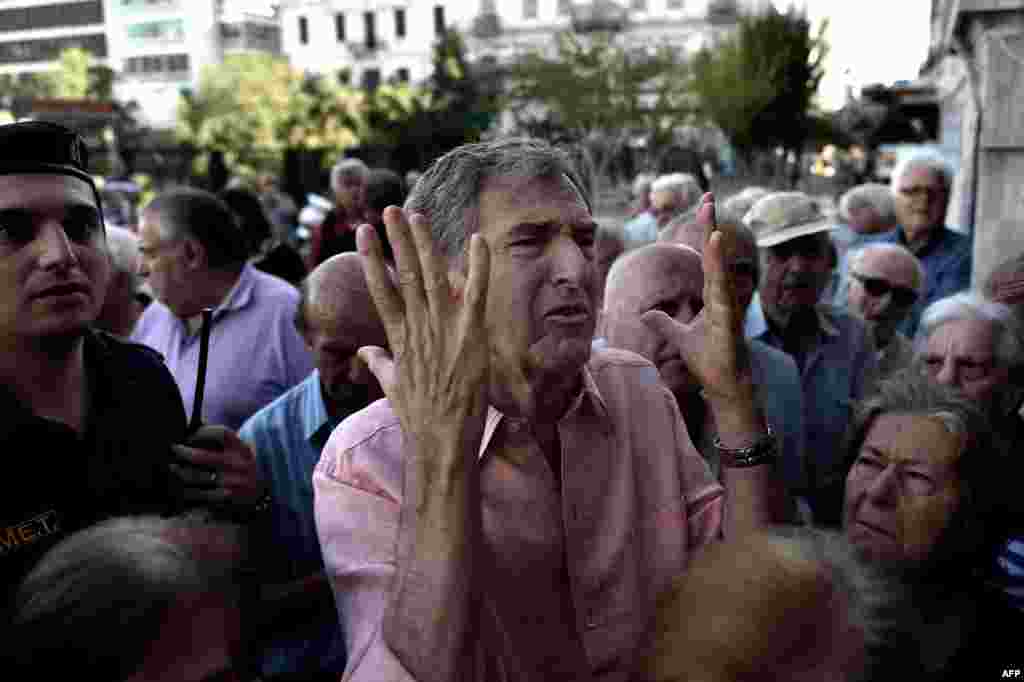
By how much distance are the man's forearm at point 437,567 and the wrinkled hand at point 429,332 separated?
0.05m

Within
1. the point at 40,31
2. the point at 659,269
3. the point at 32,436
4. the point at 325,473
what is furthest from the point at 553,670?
the point at 40,31

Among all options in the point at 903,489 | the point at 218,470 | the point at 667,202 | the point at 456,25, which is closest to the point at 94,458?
the point at 218,470

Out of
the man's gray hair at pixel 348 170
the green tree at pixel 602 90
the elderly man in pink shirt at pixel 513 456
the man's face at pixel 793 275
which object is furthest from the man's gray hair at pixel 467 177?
the green tree at pixel 602 90

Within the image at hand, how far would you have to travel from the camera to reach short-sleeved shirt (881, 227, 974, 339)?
561 centimetres

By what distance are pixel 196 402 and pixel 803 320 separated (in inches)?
98.8

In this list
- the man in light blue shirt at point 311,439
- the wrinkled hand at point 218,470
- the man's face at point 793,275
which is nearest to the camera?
the wrinkled hand at point 218,470

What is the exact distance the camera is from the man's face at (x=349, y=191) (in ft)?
23.0

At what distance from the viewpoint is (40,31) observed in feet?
320

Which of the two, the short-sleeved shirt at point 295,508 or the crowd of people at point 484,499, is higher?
the crowd of people at point 484,499

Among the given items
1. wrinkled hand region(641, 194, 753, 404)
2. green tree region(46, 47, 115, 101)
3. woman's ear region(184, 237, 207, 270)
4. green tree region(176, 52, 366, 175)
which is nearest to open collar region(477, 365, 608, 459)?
wrinkled hand region(641, 194, 753, 404)

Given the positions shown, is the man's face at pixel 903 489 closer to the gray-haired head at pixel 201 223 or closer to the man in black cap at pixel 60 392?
the man in black cap at pixel 60 392

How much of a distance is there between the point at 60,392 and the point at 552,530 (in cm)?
90

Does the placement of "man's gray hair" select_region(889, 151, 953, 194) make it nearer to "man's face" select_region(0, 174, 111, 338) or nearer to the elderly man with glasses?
the elderly man with glasses

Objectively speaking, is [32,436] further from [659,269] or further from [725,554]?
[659,269]
